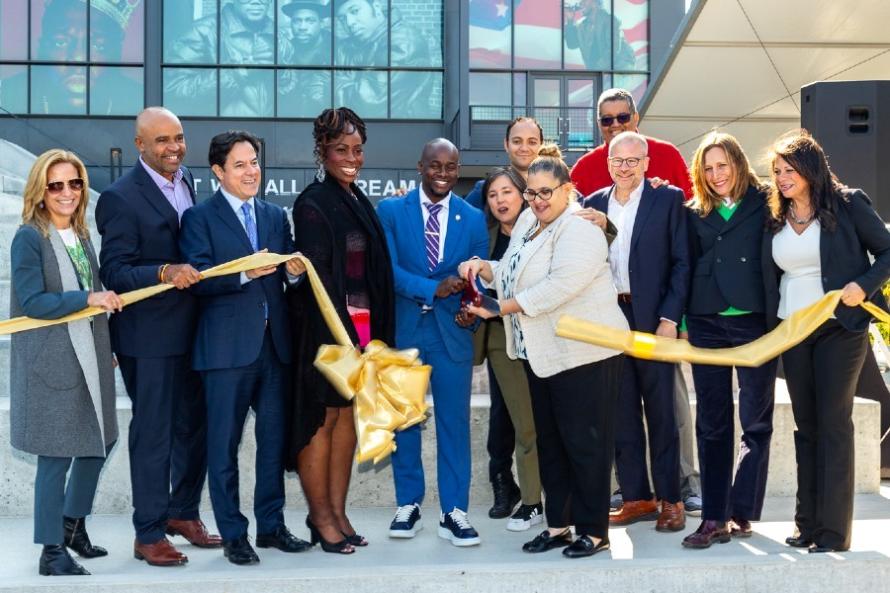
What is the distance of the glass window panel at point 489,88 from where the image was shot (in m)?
27.5

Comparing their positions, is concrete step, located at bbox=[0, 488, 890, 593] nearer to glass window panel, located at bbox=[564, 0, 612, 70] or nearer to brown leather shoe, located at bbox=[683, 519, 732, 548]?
brown leather shoe, located at bbox=[683, 519, 732, 548]

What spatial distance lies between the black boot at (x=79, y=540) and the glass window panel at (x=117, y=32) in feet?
77.3

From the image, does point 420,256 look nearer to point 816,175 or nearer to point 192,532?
point 192,532

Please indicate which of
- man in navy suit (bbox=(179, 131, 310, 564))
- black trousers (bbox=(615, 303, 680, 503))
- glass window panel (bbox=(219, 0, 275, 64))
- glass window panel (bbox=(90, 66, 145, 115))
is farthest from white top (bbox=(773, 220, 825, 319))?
glass window panel (bbox=(90, 66, 145, 115))

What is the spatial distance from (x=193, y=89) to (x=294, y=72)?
2.56 m

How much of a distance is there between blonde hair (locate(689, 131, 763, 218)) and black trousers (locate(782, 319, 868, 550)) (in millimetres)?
804

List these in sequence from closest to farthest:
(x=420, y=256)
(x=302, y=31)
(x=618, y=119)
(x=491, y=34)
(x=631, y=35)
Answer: (x=420, y=256)
(x=618, y=119)
(x=302, y=31)
(x=491, y=34)
(x=631, y=35)

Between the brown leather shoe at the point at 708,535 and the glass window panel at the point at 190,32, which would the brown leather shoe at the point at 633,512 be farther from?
the glass window panel at the point at 190,32

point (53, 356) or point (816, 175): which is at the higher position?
point (816, 175)

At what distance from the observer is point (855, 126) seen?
7125mm

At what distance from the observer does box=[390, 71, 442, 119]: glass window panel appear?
27500 mm

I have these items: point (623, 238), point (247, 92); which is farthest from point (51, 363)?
point (247, 92)

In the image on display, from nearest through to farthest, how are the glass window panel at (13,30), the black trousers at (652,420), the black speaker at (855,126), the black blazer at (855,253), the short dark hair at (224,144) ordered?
the black blazer at (855,253) < the short dark hair at (224,144) < the black trousers at (652,420) < the black speaker at (855,126) < the glass window panel at (13,30)

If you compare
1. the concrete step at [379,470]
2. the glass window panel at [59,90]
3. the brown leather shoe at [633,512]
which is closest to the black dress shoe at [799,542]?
the brown leather shoe at [633,512]
